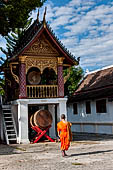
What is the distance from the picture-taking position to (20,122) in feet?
51.1

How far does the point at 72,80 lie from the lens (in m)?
30.6

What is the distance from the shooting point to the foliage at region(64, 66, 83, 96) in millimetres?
29764

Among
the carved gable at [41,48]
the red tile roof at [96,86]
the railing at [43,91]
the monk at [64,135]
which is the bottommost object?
the monk at [64,135]

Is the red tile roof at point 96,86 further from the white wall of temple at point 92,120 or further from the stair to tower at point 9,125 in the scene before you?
the stair to tower at point 9,125

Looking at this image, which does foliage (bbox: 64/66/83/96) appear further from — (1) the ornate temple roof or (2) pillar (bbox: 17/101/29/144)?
(2) pillar (bbox: 17/101/29/144)

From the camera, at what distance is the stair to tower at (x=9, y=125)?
15961 millimetres

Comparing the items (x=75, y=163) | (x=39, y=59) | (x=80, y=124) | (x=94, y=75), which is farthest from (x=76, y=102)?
(x=75, y=163)

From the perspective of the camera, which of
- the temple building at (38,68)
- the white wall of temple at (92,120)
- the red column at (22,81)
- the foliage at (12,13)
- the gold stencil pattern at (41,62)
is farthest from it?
the white wall of temple at (92,120)

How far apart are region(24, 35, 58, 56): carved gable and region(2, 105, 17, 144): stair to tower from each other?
4.39m

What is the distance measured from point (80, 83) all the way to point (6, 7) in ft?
51.9

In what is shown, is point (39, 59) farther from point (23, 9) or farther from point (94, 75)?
point (94, 75)

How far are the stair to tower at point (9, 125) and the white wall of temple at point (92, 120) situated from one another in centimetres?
803

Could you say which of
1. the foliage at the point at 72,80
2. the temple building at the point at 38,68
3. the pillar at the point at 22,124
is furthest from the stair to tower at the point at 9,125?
the foliage at the point at 72,80

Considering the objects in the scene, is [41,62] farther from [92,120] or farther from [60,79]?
[92,120]
